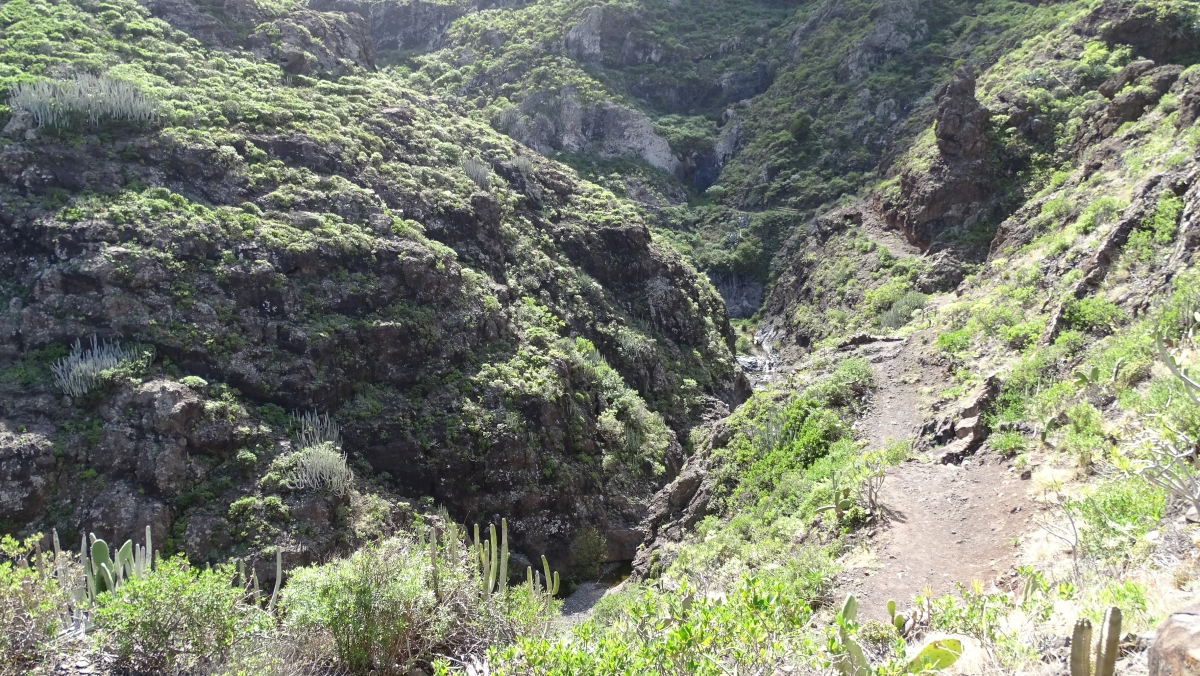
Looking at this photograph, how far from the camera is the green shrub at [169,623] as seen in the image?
488 centimetres

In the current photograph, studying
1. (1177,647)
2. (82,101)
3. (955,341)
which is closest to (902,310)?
(955,341)

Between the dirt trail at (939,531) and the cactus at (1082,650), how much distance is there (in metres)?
3.02

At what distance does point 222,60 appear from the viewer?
2355cm

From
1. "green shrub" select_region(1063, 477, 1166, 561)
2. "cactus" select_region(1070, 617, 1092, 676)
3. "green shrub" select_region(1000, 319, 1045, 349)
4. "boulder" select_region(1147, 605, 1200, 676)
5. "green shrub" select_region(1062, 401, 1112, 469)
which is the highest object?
"boulder" select_region(1147, 605, 1200, 676)

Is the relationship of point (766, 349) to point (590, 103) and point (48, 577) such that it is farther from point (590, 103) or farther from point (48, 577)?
point (48, 577)

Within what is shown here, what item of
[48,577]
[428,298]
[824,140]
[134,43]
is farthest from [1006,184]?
[134,43]

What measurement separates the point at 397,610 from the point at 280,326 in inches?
476

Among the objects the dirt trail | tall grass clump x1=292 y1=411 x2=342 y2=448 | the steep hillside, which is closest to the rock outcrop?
the steep hillside

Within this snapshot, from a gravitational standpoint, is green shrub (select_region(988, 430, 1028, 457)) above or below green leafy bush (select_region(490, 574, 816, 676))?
below

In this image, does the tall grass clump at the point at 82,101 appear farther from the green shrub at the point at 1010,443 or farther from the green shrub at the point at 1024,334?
the green shrub at the point at 1024,334

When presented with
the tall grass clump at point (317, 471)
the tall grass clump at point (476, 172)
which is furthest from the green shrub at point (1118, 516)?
the tall grass clump at point (476, 172)

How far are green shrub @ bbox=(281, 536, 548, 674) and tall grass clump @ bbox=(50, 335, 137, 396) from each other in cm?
959

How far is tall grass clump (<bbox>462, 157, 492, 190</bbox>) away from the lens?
2584 cm

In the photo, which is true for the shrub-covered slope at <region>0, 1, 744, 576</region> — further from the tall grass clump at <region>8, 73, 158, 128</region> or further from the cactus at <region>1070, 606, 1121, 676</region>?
the cactus at <region>1070, 606, 1121, 676</region>
